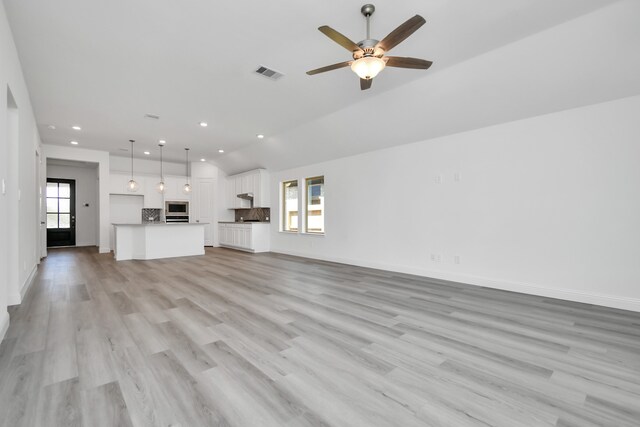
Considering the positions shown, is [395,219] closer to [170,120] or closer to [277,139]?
[277,139]

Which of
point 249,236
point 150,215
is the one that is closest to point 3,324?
point 249,236

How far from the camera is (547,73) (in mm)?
3461

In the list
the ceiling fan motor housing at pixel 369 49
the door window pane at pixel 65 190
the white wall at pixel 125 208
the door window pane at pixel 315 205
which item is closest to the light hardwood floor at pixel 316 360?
the ceiling fan motor housing at pixel 369 49

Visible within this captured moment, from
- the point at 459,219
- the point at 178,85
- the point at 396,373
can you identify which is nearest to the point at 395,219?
the point at 459,219

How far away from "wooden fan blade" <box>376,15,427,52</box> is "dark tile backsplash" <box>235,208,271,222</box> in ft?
23.2

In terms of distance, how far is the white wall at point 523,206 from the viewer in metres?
3.49

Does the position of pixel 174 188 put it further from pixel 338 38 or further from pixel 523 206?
pixel 523 206

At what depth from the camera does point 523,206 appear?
416 cm

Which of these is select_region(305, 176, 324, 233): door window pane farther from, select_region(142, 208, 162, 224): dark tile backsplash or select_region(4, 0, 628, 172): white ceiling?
select_region(142, 208, 162, 224): dark tile backsplash

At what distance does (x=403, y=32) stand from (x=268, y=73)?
7.10ft

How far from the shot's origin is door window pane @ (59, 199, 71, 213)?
32.7ft

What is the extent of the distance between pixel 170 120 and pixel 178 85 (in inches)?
72.4

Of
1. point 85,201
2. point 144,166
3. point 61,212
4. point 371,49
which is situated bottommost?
point 61,212

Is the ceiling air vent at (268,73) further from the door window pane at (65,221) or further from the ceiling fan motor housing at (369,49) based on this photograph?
the door window pane at (65,221)
